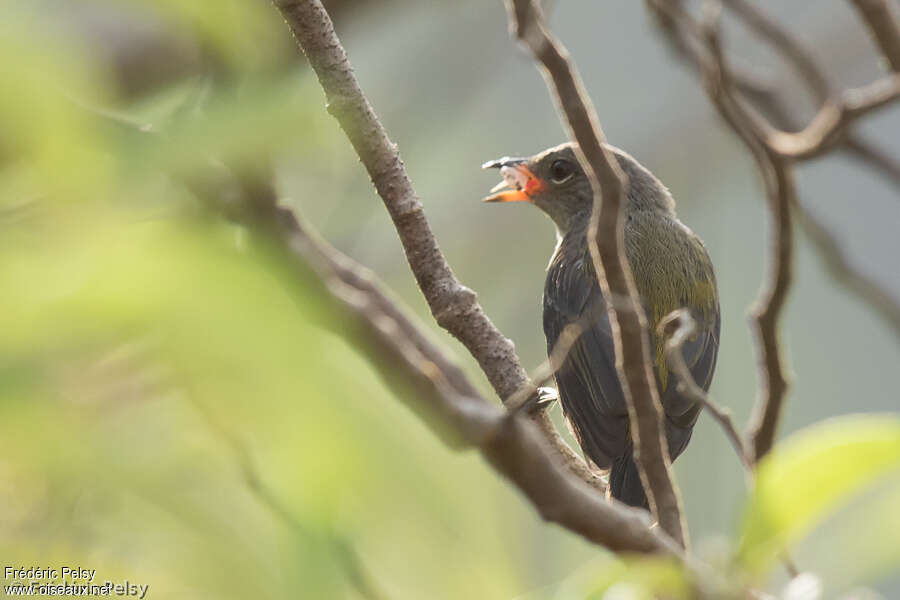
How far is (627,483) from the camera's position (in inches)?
163

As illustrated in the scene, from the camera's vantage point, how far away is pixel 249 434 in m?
0.82

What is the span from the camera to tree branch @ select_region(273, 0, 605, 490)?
2.28 meters

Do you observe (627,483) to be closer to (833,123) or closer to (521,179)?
(833,123)

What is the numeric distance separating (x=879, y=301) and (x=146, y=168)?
10.9 ft

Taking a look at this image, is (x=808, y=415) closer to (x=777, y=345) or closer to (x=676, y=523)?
(x=777, y=345)

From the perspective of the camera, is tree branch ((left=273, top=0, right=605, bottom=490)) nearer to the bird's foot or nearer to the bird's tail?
the bird's foot

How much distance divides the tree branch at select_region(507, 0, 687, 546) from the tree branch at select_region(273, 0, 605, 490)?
1.30 feet

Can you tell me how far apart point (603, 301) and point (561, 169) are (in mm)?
1400

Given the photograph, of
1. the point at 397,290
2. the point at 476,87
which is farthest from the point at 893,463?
the point at 476,87

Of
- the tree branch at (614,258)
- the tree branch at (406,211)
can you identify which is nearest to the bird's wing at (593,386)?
the tree branch at (406,211)

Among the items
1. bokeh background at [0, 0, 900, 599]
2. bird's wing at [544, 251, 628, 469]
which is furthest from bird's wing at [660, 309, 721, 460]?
bokeh background at [0, 0, 900, 599]

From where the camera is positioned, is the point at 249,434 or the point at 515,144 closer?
the point at 249,434

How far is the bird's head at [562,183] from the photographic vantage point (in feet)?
18.1

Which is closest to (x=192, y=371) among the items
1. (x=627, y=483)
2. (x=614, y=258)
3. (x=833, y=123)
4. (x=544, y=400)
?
(x=614, y=258)
